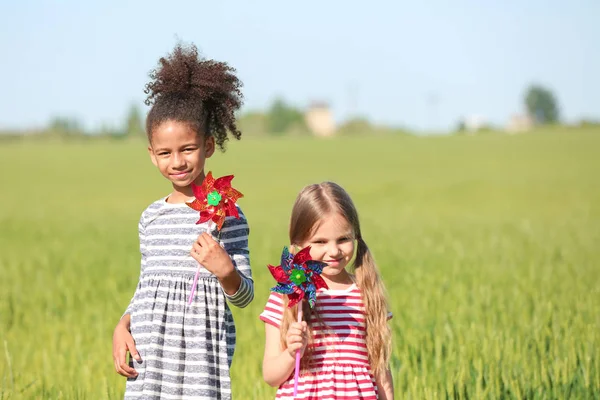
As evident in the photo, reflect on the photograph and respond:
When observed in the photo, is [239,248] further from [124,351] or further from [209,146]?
[124,351]

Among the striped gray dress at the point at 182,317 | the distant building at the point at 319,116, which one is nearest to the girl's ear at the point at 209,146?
the striped gray dress at the point at 182,317

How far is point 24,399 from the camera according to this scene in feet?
17.3

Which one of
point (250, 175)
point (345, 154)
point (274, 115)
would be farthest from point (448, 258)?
point (274, 115)

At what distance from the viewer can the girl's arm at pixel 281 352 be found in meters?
3.41

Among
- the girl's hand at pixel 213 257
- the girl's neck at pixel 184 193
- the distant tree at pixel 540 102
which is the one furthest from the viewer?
the distant tree at pixel 540 102

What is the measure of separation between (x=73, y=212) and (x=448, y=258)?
50.1 ft

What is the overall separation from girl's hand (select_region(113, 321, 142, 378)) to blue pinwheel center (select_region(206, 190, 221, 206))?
0.68m

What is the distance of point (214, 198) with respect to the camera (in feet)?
12.0

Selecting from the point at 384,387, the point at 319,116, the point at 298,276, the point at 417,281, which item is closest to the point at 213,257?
the point at 298,276

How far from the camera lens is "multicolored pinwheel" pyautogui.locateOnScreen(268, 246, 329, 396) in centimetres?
342

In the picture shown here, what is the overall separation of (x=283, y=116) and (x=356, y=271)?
104495 mm

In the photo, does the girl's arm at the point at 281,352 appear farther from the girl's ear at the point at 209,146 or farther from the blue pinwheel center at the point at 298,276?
the girl's ear at the point at 209,146

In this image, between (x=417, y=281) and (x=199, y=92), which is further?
(x=417, y=281)

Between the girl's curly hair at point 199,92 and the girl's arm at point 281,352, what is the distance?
0.86 meters
